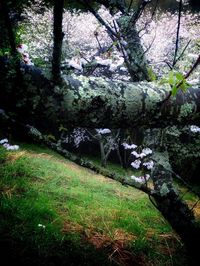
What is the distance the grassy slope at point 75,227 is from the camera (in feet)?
9.82

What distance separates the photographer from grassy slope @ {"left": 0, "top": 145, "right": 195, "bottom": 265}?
2992mm

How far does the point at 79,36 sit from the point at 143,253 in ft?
41.0

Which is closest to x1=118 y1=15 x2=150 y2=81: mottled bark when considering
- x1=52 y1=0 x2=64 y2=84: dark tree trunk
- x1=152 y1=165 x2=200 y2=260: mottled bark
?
x1=152 y1=165 x2=200 y2=260: mottled bark

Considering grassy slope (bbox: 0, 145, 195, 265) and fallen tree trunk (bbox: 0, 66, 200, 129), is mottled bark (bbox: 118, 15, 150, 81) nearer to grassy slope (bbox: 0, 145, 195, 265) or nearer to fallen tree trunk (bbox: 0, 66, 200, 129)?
fallen tree trunk (bbox: 0, 66, 200, 129)

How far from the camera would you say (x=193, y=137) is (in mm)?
9594

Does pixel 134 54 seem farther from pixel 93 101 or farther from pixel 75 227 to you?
pixel 75 227

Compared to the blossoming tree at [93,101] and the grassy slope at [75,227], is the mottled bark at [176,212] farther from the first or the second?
the grassy slope at [75,227]

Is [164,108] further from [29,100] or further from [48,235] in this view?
[48,235]

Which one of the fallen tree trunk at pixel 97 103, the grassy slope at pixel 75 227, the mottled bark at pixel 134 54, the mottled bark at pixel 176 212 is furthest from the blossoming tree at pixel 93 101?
the grassy slope at pixel 75 227

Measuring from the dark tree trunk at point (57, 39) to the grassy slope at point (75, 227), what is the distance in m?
2.11

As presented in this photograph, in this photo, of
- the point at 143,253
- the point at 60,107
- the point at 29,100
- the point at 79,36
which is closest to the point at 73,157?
the point at 60,107

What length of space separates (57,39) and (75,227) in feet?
8.95

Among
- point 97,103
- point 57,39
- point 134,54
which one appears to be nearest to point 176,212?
point 97,103

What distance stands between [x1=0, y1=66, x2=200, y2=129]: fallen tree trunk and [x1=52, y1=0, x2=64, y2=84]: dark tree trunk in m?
0.06
